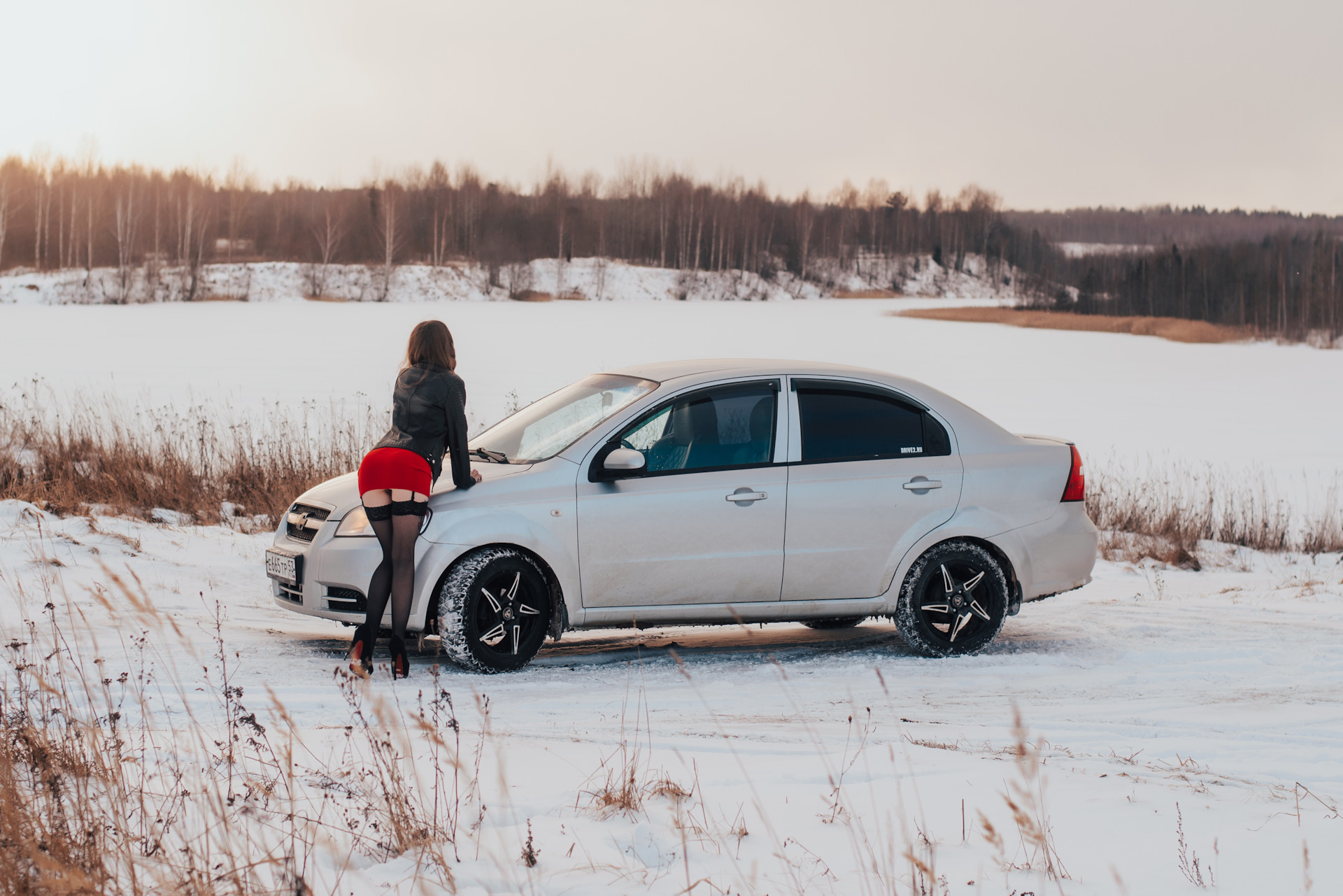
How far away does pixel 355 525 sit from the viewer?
6.44 m

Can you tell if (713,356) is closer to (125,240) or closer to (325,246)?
(125,240)

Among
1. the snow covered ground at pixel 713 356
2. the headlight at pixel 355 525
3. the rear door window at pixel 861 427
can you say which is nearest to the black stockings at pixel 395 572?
the headlight at pixel 355 525

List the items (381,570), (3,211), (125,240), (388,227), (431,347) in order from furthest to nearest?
1. (388,227)
2. (125,240)
3. (3,211)
4. (431,347)
5. (381,570)

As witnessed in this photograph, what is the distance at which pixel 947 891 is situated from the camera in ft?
11.0

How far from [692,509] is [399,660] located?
1.89m

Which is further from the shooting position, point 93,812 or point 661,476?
point 661,476

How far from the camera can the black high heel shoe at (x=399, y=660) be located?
6145 millimetres

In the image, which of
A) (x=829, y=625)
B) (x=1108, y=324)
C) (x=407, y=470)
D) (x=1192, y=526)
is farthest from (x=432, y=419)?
(x=1108, y=324)

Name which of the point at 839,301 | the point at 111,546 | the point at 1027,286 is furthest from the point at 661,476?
the point at 1027,286

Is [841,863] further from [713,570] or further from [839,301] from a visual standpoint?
[839,301]

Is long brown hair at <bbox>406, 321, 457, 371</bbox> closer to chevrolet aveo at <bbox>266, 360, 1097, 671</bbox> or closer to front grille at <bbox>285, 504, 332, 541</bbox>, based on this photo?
chevrolet aveo at <bbox>266, 360, 1097, 671</bbox>

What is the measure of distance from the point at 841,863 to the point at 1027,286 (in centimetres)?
15240

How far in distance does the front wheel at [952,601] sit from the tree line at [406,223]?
8216 cm

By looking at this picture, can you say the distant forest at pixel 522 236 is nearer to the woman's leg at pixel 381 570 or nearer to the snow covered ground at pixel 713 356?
the snow covered ground at pixel 713 356
